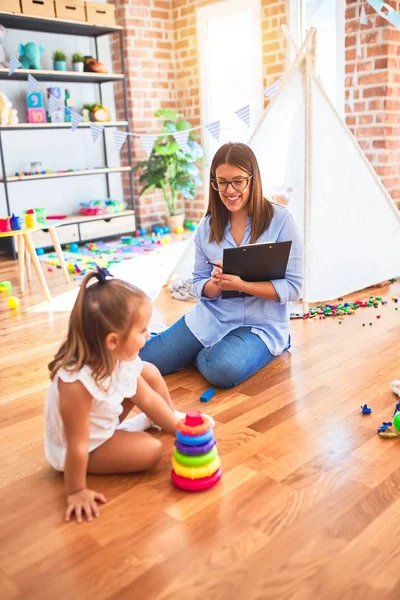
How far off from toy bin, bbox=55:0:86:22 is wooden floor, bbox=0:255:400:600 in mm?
3422

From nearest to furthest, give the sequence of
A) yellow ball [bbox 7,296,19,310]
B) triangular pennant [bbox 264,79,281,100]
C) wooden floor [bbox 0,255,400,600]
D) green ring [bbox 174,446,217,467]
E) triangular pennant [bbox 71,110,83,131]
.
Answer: wooden floor [bbox 0,255,400,600]
green ring [bbox 174,446,217,467]
triangular pennant [bbox 264,79,281,100]
yellow ball [bbox 7,296,19,310]
triangular pennant [bbox 71,110,83,131]

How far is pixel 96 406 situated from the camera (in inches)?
52.5

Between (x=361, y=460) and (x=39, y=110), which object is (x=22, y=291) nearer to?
(x=39, y=110)

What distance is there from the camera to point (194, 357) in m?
2.08

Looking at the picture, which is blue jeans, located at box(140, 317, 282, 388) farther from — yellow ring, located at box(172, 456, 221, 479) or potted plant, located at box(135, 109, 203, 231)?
potted plant, located at box(135, 109, 203, 231)

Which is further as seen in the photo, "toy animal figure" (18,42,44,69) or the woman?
"toy animal figure" (18,42,44,69)

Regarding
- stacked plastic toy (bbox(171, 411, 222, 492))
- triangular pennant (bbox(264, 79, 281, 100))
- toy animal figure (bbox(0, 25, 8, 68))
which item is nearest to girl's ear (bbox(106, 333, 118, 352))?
stacked plastic toy (bbox(171, 411, 222, 492))

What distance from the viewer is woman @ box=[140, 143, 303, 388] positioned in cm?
191

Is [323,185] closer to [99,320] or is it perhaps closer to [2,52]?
[99,320]

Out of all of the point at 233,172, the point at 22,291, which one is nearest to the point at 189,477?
the point at 233,172

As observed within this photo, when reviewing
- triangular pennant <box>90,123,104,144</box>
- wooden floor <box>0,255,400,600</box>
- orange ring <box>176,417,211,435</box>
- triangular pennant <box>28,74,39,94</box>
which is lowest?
wooden floor <box>0,255,400,600</box>

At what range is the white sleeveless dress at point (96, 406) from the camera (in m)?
1.27

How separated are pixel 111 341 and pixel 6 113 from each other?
350cm

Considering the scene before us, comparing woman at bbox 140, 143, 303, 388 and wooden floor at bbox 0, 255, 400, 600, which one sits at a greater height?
woman at bbox 140, 143, 303, 388
